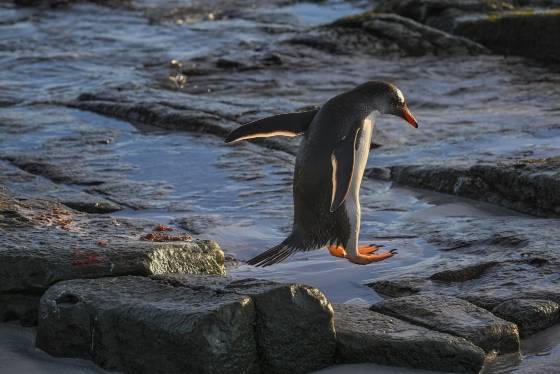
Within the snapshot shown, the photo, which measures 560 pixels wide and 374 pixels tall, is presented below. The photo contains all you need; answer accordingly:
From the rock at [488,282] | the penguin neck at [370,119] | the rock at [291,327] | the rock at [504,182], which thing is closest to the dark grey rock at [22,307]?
the rock at [291,327]

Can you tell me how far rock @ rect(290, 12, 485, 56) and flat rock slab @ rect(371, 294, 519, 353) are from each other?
8711 mm

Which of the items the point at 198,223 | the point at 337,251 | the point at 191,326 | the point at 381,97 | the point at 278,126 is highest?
the point at 381,97

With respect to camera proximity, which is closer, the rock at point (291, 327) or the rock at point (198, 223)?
the rock at point (291, 327)

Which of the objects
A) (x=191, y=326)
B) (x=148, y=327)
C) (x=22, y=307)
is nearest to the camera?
(x=191, y=326)

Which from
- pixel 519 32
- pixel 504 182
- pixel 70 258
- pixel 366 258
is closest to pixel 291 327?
pixel 70 258

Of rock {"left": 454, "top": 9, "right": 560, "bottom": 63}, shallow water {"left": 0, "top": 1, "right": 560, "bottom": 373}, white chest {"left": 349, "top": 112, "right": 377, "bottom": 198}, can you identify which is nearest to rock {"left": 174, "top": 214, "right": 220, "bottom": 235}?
shallow water {"left": 0, "top": 1, "right": 560, "bottom": 373}

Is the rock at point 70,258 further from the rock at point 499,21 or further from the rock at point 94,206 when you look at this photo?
the rock at point 499,21

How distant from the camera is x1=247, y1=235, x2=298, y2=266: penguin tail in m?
5.21

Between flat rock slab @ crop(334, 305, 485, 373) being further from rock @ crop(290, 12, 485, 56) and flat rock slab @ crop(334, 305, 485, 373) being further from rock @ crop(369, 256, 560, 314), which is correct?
rock @ crop(290, 12, 485, 56)

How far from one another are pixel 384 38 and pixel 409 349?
31.9ft

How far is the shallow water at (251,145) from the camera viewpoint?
5.54m

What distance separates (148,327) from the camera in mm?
3850

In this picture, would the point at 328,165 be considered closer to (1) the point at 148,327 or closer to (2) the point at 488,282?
(2) the point at 488,282

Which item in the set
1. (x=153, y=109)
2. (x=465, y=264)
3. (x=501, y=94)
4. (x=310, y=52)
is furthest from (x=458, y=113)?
(x=465, y=264)
